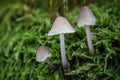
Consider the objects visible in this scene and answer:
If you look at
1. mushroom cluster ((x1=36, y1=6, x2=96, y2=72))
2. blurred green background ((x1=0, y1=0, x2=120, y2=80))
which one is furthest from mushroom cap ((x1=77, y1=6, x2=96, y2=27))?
blurred green background ((x1=0, y1=0, x2=120, y2=80))

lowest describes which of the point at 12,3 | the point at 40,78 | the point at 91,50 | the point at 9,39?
the point at 40,78

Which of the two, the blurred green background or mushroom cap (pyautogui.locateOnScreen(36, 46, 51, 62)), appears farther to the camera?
the blurred green background

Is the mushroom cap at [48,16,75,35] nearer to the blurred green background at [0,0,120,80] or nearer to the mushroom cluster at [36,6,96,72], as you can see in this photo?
the mushroom cluster at [36,6,96,72]

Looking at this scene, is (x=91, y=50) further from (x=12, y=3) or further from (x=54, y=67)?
(x=12, y=3)

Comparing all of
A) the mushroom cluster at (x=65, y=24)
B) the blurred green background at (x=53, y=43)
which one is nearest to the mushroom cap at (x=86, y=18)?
the mushroom cluster at (x=65, y=24)

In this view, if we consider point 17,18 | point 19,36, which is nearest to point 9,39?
point 19,36

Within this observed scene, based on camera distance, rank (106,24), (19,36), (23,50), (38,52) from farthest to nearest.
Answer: (19,36) < (23,50) < (106,24) < (38,52)

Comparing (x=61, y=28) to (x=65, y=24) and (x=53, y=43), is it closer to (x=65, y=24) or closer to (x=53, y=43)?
(x=65, y=24)

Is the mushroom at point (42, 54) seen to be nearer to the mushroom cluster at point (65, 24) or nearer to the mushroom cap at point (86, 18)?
the mushroom cluster at point (65, 24)
